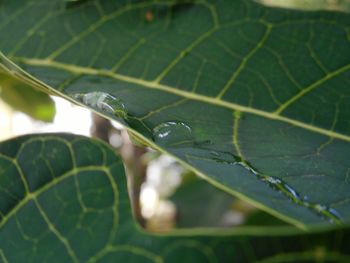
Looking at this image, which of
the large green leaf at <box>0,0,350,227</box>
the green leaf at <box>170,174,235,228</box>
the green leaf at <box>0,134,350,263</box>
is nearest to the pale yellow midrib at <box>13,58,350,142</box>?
the large green leaf at <box>0,0,350,227</box>

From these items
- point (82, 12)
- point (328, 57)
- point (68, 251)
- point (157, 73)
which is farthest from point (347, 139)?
point (82, 12)

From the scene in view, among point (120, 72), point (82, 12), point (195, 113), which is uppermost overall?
point (82, 12)

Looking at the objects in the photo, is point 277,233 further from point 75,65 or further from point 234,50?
point 75,65

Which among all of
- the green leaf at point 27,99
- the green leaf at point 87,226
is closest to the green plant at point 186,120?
the green leaf at point 87,226

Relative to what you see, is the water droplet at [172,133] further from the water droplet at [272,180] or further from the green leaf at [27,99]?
the green leaf at [27,99]

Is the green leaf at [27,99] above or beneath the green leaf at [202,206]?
beneath

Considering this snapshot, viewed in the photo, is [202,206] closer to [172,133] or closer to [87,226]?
[172,133]
